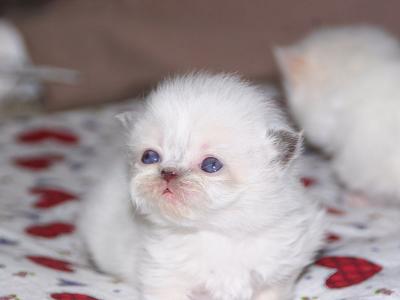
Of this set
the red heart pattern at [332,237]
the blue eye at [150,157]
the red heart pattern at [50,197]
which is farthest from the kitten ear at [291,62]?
the blue eye at [150,157]

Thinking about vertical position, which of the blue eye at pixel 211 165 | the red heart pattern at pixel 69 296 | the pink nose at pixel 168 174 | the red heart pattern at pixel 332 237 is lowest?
the red heart pattern at pixel 69 296

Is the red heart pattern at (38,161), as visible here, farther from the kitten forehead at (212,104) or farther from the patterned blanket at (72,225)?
the kitten forehead at (212,104)

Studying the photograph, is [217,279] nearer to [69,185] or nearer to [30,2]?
[69,185]

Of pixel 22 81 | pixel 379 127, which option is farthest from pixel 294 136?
pixel 22 81

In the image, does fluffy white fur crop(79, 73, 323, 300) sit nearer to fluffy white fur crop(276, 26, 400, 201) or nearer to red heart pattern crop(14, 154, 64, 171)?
fluffy white fur crop(276, 26, 400, 201)

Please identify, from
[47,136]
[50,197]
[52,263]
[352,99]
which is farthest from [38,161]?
[352,99]

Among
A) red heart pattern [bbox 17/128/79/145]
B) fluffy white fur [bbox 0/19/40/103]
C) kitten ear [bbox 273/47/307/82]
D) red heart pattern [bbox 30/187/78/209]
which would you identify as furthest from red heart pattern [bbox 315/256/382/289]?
fluffy white fur [bbox 0/19/40/103]
